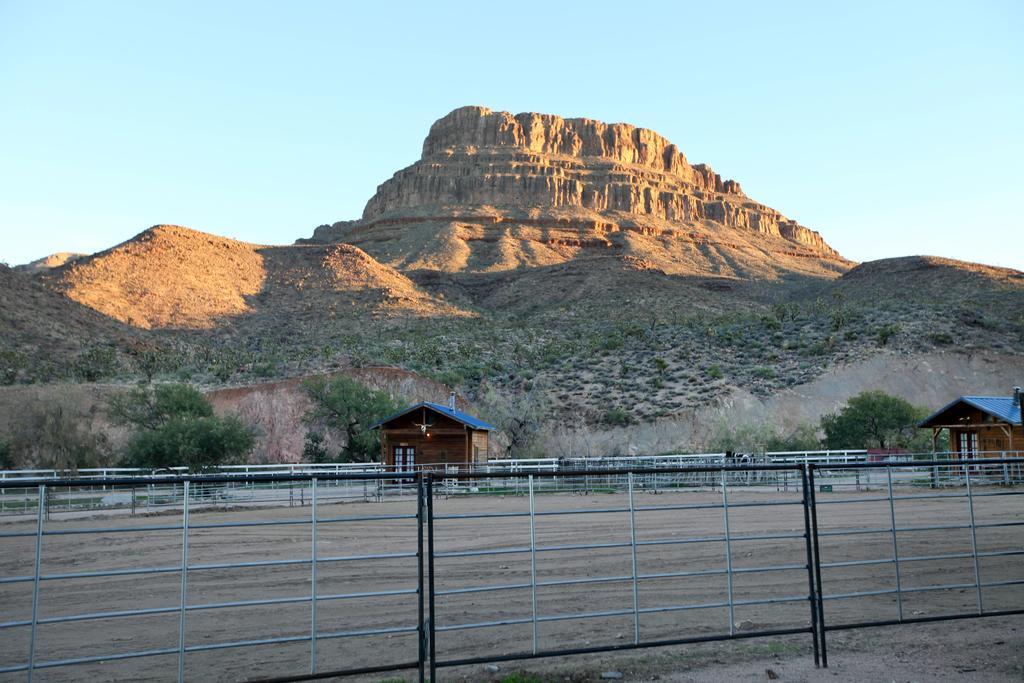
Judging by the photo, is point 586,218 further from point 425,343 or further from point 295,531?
point 295,531

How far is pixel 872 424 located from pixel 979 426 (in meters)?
11.2

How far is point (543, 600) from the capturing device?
12.0 metres

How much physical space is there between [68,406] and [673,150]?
505 ft

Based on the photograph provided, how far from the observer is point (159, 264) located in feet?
304

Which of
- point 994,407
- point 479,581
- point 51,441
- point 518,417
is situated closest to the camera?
point 479,581

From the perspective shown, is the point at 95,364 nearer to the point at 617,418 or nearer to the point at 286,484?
the point at 617,418

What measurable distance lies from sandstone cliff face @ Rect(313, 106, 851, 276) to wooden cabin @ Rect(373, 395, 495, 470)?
79.9m

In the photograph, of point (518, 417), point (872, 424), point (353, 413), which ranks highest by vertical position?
point (518, 417)

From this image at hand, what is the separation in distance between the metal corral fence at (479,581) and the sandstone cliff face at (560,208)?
100 metres

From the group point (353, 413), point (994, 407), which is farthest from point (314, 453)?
point (994, 407)

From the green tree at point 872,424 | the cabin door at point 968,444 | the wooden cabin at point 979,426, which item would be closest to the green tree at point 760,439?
the green tree at point 872,424

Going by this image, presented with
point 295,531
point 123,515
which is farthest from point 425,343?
point 295,531

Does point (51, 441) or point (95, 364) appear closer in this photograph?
point (51, 441)

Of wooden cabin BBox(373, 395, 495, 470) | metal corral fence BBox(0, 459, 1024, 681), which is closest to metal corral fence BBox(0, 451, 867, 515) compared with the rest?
wooden cabin BBox(373, 395, 495, 470)
